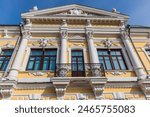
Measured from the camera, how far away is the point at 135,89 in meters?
10.8

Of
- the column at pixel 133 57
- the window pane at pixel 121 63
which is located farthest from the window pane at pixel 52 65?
the column at pixel 133 57

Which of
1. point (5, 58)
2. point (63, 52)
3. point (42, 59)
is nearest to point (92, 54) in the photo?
point (63, 52)

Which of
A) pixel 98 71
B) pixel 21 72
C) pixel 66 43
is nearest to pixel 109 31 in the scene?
pixel 66 43

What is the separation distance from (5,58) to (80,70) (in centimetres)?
460

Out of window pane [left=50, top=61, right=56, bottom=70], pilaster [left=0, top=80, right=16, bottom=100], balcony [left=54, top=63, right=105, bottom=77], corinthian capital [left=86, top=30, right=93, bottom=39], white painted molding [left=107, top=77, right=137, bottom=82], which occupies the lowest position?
pilaster [left=0, top=80, right=16, bottom=100]

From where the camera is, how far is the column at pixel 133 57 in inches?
446

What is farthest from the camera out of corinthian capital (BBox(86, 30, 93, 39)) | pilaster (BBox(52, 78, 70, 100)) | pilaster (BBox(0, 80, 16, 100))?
corinthian capital (BBox(86, 30, 93, 39))

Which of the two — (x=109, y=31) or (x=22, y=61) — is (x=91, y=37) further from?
(x=22, y=61)

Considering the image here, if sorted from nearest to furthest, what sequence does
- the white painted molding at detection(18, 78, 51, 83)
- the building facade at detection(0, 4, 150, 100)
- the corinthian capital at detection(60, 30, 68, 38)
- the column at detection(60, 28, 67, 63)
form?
the building facade at detection(0, 4, 150, 100) < the white painted molding at detection(18, 78, 51, 83) < the column at detection(60, 28, 67, 63) < the corinthian capital at detection(60, 30, 68, 38)

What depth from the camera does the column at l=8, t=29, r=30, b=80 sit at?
35.7 feet

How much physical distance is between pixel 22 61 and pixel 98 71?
14.0ft

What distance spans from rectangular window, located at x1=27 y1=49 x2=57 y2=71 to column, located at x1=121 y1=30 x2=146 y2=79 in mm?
4369

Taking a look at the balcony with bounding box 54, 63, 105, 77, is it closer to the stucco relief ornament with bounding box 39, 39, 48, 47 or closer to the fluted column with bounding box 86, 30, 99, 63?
the fluted column with bounding box 86, 30, 99, 63

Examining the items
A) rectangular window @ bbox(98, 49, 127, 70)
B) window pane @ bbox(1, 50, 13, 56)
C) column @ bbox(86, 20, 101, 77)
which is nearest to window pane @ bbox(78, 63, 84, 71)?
column @ bbox(86, 20, 101, 77)
